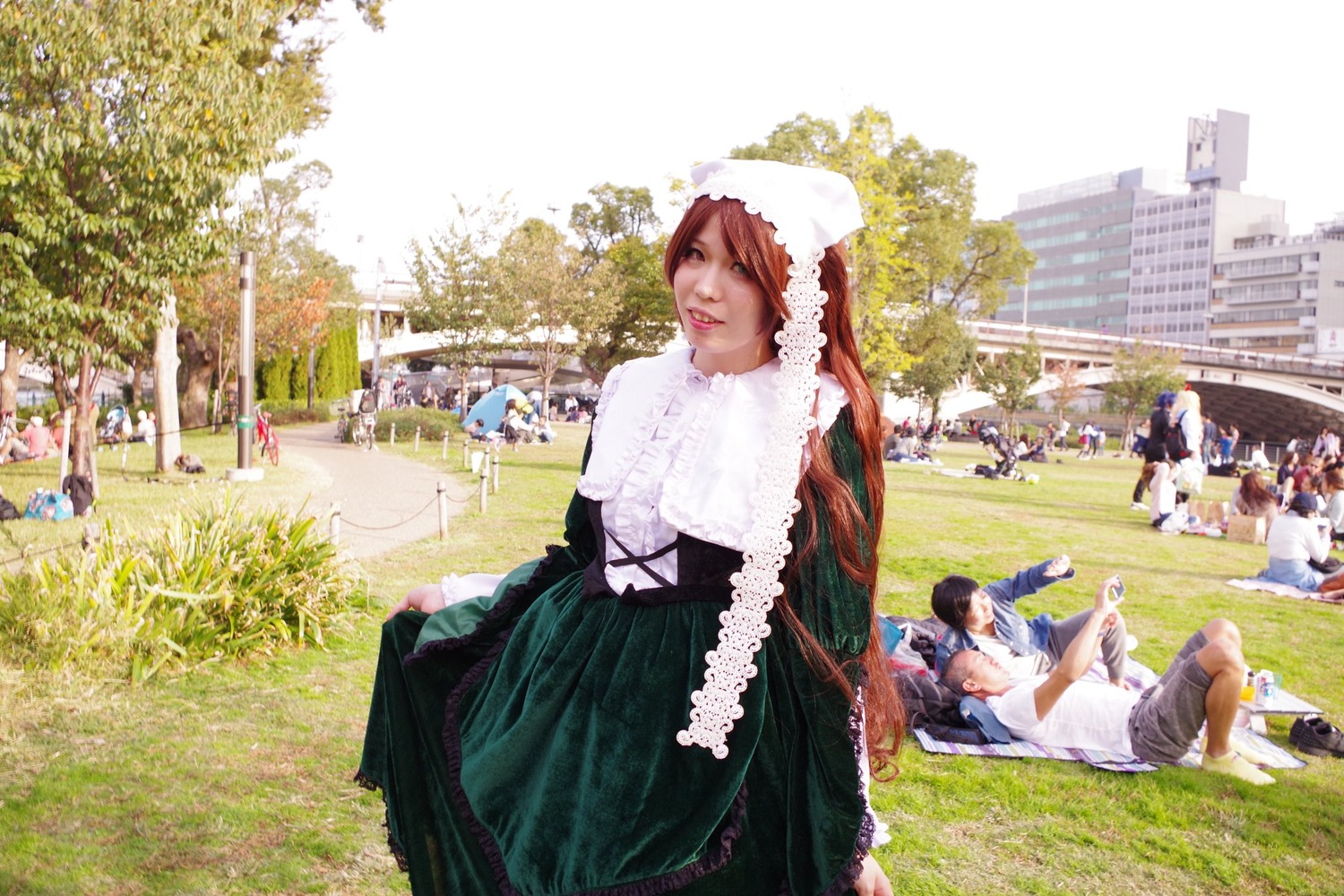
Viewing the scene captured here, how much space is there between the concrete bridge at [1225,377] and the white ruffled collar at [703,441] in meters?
52.2

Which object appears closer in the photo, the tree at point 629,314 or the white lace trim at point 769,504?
the white lace trim at point 769,504

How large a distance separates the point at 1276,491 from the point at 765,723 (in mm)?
21436

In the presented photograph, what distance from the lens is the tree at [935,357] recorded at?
129 feet

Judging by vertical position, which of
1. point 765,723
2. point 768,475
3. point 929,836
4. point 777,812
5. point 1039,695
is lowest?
point 929,836

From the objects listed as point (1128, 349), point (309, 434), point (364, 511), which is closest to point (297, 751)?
point (364, 511)

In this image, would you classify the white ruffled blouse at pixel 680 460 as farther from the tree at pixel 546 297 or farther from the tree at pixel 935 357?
the tree at pixel 935 357

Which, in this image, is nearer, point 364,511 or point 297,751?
point 297,751

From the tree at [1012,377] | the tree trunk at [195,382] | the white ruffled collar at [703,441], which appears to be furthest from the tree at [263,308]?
the tree at [1012,377]

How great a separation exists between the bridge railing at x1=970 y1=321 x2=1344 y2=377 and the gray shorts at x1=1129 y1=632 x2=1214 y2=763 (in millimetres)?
53038

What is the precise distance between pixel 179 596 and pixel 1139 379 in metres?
54.1

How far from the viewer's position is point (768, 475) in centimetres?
185

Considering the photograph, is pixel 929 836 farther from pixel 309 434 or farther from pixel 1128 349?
pixel 1128 349

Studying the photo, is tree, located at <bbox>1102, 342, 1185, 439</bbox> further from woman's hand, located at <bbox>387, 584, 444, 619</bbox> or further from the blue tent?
woman's hand, located at <bbox>387, 584, 444, 619</bbox>

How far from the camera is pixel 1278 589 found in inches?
400
